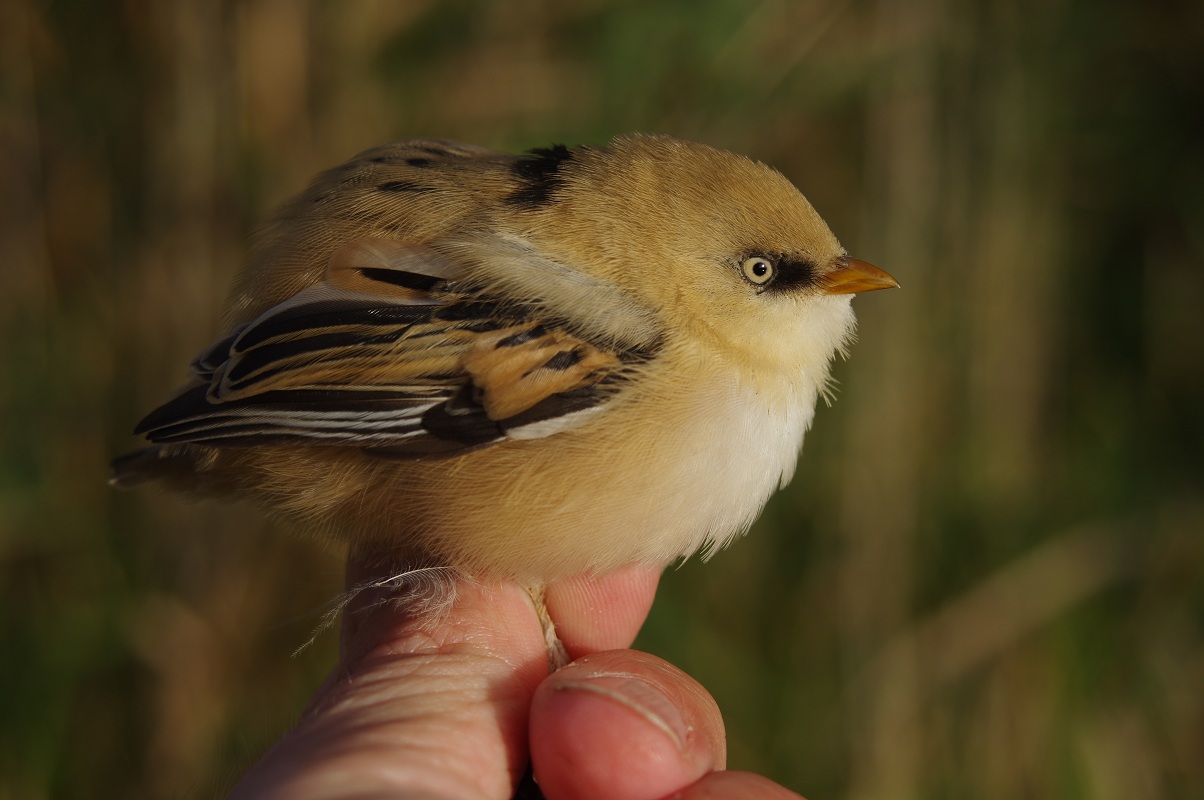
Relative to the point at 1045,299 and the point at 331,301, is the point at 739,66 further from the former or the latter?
the point at 331,301

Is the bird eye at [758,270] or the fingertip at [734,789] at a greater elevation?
the bird eye at [758,270]

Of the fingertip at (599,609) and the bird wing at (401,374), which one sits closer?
the bird wing at (401,374)

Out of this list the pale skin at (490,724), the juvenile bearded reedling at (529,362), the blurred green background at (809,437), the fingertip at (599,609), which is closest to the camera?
the pale skin at (490,724)

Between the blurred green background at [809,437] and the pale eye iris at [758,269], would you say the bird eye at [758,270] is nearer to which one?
the pale eye iris at [758,269]

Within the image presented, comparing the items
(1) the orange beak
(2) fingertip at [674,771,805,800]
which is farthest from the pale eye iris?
(2) fingertip at [674,771,805,800]

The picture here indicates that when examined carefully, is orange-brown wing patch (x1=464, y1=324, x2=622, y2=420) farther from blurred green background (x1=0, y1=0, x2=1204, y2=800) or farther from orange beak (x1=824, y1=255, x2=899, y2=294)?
blurred green background (x1=0, y1=0, x2=1204, y2=800)

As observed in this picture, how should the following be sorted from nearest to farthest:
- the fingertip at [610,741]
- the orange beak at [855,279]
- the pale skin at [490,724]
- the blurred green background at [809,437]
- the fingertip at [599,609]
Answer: the pale skin at [490,724], the fingertip at [610,741], the orange beak at [855,279], the fingertip at [599,609], the blurred green background at [809,437]

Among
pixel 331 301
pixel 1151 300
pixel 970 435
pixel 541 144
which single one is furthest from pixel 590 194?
pixel 1151 300

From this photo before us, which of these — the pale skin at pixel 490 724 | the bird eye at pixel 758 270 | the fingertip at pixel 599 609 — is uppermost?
the bird eye at pixel 758 270

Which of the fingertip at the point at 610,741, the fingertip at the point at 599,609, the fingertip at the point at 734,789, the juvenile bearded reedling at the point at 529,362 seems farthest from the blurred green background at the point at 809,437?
the fingertip at the point at 734,789
